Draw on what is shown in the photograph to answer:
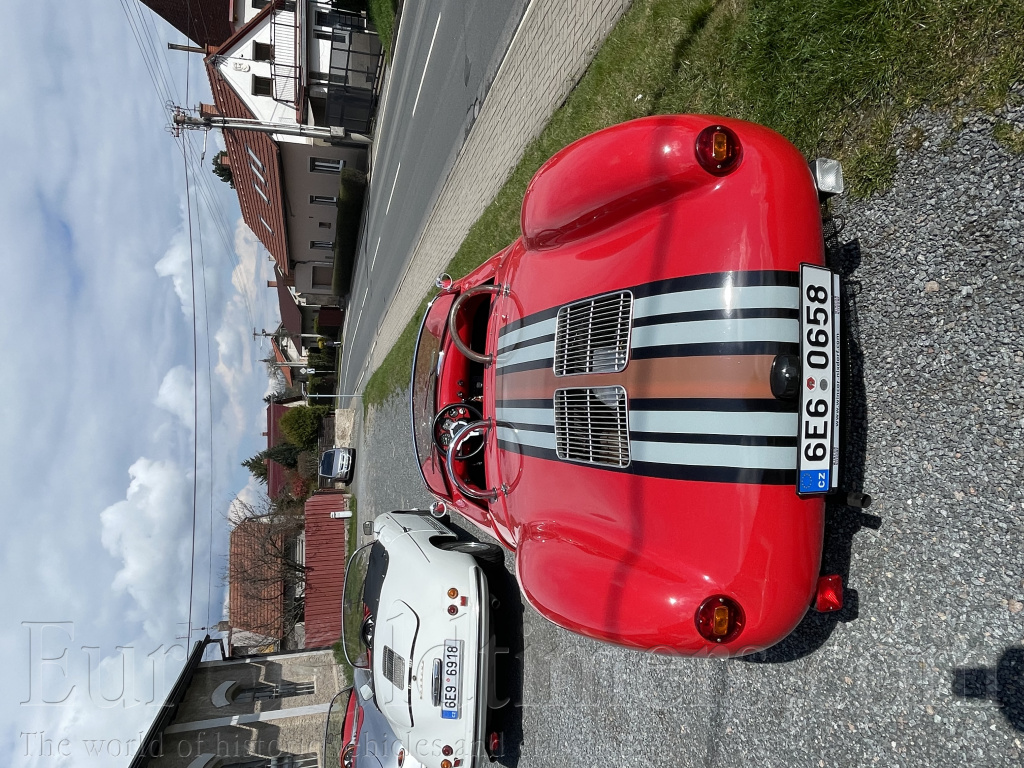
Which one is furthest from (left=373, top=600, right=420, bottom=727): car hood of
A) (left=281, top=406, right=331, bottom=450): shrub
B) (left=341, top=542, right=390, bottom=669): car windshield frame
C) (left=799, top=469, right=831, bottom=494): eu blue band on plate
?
(left=281, top=406, right=331, bottom=450): shrub

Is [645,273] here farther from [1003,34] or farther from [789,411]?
[1003,34]

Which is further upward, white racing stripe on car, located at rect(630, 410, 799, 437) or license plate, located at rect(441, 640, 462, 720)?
white racing stripe on car, located at rect(630, 410, 799, 437)

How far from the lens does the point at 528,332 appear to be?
3342mm

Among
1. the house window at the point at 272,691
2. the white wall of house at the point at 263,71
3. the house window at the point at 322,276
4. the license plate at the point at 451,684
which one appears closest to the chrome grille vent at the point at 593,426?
the license plate at the point at 451,684

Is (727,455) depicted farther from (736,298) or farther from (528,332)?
(528,332)

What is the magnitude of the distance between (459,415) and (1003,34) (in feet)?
11.9

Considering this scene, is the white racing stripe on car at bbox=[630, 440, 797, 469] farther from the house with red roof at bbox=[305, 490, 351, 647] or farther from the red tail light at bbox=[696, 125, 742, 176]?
the house with red roof at bbox=[305, 490, 351, 647]

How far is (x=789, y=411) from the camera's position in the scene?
2.19m

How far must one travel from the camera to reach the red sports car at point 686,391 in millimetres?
2195

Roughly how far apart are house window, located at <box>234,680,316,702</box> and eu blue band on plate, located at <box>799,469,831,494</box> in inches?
438

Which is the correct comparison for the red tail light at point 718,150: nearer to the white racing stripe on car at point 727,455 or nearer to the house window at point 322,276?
the white racing stripe on car at point 727,455

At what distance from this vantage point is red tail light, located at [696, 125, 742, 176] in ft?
7.57

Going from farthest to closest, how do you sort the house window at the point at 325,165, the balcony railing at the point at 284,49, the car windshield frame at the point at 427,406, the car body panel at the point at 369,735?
the house window at the point at 325,165, the balcony railing at the point at 284,49, the car body panel at the point at 369,735, the car windshield frame at the point at 427,406

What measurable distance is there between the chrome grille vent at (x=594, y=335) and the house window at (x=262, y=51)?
55.6 ft
